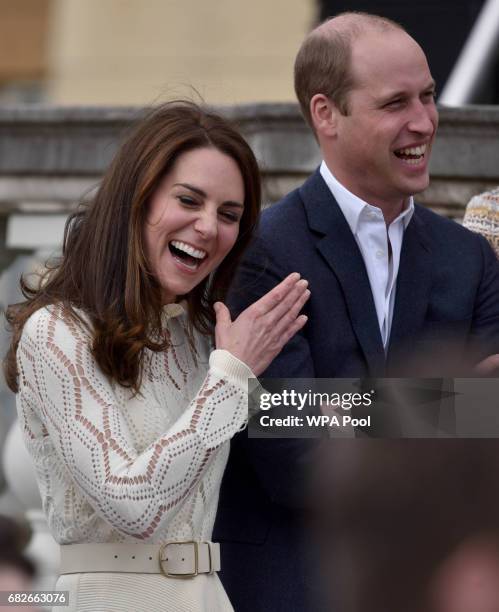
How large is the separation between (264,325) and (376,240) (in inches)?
17.7

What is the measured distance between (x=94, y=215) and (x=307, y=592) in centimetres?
78

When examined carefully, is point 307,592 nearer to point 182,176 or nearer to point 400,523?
point 400,523

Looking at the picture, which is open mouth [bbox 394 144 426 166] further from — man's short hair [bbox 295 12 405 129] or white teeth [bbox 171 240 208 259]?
white teeth [bbox 171 240 208 259]

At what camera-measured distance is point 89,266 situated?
276cm

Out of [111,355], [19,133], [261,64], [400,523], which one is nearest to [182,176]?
[111,355]

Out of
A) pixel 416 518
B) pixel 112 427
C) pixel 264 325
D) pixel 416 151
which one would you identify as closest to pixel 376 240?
pixel 416 151

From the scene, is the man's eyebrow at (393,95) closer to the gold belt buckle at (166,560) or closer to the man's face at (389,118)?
the man's face at (389,118)

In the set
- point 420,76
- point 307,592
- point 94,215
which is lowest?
point 307,592

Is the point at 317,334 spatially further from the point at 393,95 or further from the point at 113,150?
the point at 113,150

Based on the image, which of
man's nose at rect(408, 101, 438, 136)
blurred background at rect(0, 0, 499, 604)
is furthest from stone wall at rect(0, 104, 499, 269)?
man's nose at rect(408, 101, 438, 136)

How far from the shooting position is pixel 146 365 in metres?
2.76

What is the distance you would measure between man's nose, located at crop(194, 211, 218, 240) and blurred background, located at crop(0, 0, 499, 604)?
33 centimetres

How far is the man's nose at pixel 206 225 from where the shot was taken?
Result: 2.75 meters

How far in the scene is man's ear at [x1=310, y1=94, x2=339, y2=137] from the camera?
3111 millimetres
